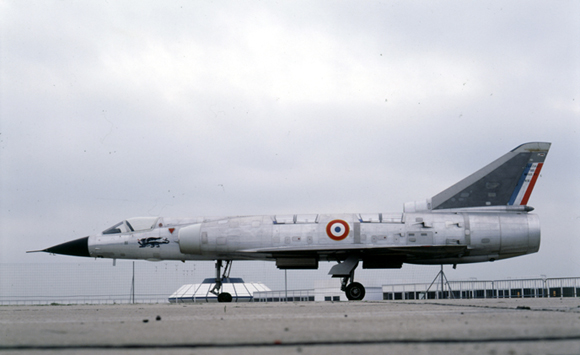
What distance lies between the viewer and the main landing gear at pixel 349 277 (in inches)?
615

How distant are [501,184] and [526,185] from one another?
2.73ft

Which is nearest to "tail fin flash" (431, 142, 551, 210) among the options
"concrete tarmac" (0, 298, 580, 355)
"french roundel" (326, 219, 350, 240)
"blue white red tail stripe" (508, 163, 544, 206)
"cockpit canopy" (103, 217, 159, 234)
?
"blue white red tail stripe" (508, 163, 544, 206)

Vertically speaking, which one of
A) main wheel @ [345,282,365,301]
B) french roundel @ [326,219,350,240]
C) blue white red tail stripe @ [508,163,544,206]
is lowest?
main wheel @ [345,282,365,301]

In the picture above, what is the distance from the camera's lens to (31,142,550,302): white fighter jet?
654 inches

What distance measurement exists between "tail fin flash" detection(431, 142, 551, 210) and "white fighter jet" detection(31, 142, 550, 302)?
0.10ft

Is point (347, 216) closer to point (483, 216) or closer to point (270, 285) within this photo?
point (483, 216)

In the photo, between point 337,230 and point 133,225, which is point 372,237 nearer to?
point 337,230

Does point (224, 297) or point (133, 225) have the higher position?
point (133, 225)

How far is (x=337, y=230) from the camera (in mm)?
16750

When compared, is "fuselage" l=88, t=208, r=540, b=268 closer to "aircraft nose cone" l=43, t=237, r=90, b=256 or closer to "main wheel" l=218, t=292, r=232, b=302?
"main wheel" l=218, t=292, r=232, b=302

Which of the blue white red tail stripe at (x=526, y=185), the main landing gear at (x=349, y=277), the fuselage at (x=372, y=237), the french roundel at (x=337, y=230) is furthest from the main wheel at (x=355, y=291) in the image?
the blue white red tail stripe at (x=526, y=185)

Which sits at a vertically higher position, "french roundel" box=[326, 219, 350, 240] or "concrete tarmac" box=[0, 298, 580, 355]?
"french roundel" box=[326, 219, 350, 240]

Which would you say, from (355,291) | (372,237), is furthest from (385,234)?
(355,291)

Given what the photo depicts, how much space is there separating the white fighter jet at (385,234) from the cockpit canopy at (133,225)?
259 millimetres
